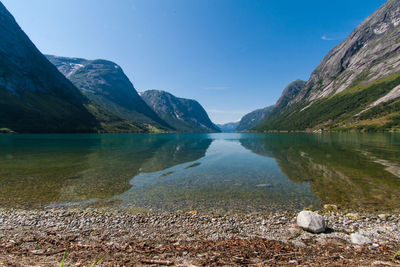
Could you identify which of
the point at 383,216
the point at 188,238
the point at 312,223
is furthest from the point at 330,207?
the point at 188,238

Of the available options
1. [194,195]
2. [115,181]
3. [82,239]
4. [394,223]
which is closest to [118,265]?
[82,239]

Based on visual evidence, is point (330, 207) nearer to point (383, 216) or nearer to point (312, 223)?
point (383, 216)

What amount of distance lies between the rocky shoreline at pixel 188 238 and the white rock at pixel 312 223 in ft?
1.05

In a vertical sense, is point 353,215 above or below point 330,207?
above

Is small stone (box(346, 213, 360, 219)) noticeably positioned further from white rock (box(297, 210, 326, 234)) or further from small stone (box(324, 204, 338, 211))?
white rock (box(297, 210, 326, 234))

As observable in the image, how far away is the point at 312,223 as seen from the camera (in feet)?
37.1

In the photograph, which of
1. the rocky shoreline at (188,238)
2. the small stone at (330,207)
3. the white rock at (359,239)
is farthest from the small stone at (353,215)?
the white rock at (359,239)

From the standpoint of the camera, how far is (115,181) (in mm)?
24469

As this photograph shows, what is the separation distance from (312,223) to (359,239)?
2.22 m

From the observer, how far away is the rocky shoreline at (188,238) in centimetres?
809

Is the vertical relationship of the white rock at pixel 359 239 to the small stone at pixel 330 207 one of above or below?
above

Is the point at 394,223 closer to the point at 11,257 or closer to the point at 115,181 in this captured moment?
the point at 11,257

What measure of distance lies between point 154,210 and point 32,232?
303 inches

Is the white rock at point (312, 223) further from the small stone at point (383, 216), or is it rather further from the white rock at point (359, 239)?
the small stone at point (383, 216)
